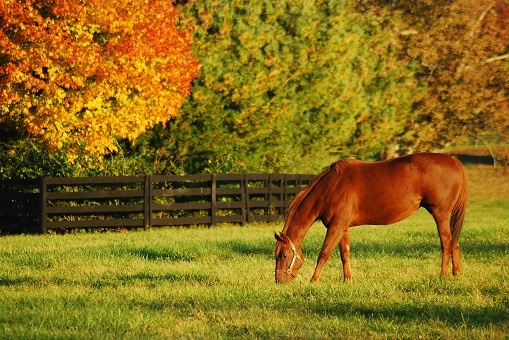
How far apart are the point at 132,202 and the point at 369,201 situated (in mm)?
14582

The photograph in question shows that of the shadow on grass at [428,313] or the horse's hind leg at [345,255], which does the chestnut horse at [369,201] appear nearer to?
the horse's hind leg at [345,255]

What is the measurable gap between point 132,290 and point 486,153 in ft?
164

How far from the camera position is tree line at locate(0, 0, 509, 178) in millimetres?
23875

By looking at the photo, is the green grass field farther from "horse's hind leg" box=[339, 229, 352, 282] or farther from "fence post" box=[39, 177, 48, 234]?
"fence post" box=[39, 177, 48, 234]

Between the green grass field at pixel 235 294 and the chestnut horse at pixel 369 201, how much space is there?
46cm

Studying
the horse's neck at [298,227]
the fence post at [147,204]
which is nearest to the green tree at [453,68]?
the fence post at [147,204]

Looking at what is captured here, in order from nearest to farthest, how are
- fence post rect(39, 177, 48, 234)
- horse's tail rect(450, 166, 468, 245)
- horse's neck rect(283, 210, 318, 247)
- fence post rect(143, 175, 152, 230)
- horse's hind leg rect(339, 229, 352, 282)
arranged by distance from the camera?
horse's neck rect(283, 210, 318, 247)
horse's hind leg rect(339, 229, 352, 282)
horse's tail rect(450, 166, 468, 245)
fence post rect(39, 177, 48, 234)
fence post rect(143, 175, 152, 230)

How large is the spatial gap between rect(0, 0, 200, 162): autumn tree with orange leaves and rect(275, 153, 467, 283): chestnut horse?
1177 cm

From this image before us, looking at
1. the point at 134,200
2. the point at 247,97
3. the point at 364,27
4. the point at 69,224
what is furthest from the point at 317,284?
the point at 364,27

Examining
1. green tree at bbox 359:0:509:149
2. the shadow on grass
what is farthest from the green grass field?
green tree at bbox 359:0:509:149

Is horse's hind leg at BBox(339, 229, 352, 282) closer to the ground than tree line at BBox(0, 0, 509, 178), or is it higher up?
closer to the ground

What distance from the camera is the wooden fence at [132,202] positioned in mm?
23875

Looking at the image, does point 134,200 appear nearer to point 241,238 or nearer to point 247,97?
point 247,97

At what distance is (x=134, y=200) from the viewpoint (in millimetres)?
27344
